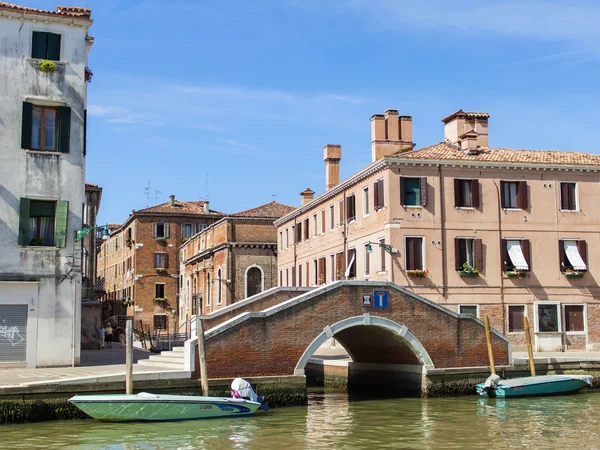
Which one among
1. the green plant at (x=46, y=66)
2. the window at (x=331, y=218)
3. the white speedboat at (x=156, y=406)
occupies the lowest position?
the white speedboat at (x=156, y=406)

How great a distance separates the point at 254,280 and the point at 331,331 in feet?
77.2

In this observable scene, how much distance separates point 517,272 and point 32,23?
62.7 ft

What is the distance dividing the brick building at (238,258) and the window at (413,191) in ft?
51.6

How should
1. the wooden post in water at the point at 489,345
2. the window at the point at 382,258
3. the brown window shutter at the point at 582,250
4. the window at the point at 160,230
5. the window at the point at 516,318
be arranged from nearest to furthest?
the wooden post in water at the point at 489,345
the window at the point at 516,318
the window at the point at 382,258
the brown window shutter at the point at 582,250
the window at the point at 160,230

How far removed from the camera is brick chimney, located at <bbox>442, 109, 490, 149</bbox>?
33625 mm

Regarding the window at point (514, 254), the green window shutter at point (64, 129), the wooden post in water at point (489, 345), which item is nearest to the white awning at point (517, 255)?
the window at point (514, 254)

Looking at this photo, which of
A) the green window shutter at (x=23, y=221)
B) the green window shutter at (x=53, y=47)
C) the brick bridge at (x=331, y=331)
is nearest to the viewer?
the brick bridge at (x=331, y=331)

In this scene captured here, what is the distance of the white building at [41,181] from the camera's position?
72.3ft

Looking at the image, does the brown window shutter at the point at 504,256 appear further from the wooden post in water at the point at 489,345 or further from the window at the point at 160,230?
the window at the point at 160,230

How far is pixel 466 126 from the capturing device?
33.8 meters

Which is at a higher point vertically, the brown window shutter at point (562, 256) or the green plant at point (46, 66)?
the green plant at point (46, 66)

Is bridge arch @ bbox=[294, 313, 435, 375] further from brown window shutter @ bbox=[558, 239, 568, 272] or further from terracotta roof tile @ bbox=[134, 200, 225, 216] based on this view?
terracotta roof tile @ bbox=[134, 200, 225, 216]

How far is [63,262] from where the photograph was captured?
22.6 meters

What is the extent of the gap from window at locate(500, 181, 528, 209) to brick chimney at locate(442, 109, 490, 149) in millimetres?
2939
